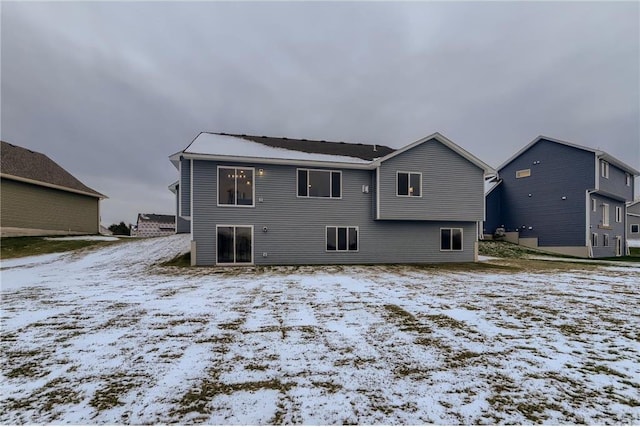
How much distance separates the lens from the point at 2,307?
562cm

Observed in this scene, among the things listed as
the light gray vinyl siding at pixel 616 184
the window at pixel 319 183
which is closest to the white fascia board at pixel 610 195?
the light gray vinyl siding at pixel 616 184

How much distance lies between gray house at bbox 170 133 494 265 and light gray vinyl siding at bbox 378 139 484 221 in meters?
0.05

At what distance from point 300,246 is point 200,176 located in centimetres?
567

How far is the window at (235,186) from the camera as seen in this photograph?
1281 centimetres

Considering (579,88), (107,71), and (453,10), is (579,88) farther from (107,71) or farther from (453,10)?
(107,71)

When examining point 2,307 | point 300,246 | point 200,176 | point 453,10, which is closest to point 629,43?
point 453,10

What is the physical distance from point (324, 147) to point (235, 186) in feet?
19.2

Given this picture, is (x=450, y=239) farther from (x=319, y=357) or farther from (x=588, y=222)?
(x=319, y=357)

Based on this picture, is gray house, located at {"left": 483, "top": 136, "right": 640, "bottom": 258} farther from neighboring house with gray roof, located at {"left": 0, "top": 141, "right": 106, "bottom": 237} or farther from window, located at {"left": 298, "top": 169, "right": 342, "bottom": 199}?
neighboring house with gray roof, located at {"left": 0, "top": 141, "right": 106, "bottom": 237}

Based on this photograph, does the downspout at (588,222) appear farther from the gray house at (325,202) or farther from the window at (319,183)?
the window at (319,183)

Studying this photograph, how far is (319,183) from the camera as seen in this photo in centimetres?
1391

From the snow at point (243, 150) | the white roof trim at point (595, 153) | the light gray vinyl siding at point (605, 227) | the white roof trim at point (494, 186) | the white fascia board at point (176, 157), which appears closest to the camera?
the white fascia board at point (176, 157)

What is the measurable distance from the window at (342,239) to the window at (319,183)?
1731 mm

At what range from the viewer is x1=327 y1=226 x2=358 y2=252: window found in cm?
1402
